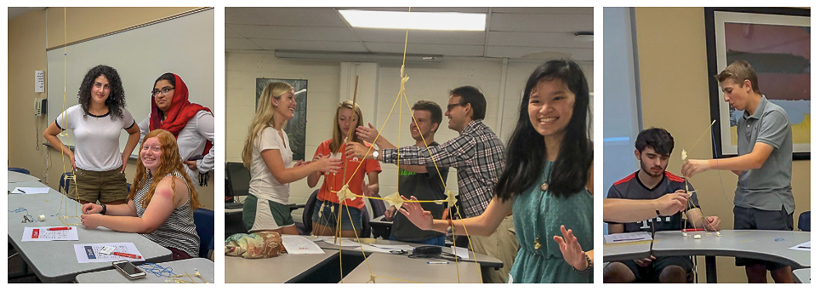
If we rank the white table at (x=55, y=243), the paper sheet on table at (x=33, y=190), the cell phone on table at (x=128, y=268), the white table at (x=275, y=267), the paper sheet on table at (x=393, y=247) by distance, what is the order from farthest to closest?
the paper sheet on table at (x=33, y=190) → the paper sheet on table at (x=393, y=247) → the white table at (x=275, y=267) → the cell phone on table at (x=128, y=268) → the white table at (x=55, y=243)

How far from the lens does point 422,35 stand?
2336 mm

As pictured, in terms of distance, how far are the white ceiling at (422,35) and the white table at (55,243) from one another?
90 centimetres

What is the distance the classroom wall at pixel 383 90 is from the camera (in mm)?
2303

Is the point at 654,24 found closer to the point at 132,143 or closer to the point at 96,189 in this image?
the point at 132,143

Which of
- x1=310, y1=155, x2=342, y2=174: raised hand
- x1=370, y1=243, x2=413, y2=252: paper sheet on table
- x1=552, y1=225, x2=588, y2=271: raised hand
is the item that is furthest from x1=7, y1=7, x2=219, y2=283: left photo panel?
x1=552, y1=225, x2=588, y2=271: raised hand

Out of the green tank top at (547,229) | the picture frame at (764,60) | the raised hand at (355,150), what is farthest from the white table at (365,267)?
the picture frame at (764,60)

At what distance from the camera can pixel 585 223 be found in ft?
7.59

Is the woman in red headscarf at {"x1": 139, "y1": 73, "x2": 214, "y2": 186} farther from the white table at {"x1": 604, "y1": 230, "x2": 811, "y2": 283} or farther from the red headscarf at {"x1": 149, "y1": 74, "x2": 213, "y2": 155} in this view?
the white table at {"x1": 604, "y1": 230, "x2": 811, "y2": 283}

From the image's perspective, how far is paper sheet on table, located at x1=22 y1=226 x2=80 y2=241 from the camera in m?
2.31

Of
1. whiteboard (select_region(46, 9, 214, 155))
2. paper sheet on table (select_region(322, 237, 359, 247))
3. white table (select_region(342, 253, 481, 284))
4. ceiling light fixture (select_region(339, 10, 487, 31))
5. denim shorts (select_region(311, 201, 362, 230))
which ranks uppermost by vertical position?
ceiling light fixture (select_region(339, 10, 487, 31))

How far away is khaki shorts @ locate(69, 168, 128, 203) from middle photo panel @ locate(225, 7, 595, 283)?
47 cm

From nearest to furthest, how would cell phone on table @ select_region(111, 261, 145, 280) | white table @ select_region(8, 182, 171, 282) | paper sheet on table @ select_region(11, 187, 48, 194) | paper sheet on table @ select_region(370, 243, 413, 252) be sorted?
white table @ select_region(8, 182, 171, 282), cell phone on table @ select_region(111, 261, 145, 280), paper sheet on table @ select_region(370, 243, 413, 252), paper sheet on table @ select_region(11, 187, 48, 194)

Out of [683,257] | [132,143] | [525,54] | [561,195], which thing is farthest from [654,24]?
[132,143]

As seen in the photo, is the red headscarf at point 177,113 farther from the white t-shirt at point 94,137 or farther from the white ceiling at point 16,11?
the white ceiling at point 16,11
